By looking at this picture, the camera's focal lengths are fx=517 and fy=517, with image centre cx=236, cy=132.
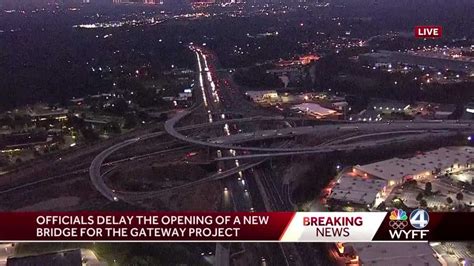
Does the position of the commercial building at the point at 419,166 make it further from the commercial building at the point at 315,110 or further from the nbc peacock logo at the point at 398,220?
the nbc peacock logo at the point at 398,220

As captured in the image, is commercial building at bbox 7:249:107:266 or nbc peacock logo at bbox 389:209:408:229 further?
commercial building at bbox 7:249:107:266

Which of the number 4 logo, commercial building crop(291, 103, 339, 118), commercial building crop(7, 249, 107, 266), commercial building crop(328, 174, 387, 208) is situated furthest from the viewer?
commercial building crop(291, 103, 339, 118)

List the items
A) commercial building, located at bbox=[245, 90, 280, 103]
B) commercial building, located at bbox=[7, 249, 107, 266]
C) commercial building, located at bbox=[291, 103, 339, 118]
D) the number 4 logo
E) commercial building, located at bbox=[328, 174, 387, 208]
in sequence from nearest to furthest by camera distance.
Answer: the number 4 logo
commercial building, located at bbox=[7, 249, 107, 266]
commercial building, located at bbox=[328, 174, 387, 208]
commercial building, located at bbox=[291, 103, 339, 118]
commercial building, located at bbox=[245, 90, 280, 103]

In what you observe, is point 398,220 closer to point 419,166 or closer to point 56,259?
point 56,259

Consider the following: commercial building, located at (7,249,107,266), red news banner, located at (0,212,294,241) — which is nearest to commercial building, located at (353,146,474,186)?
commercial building, located at (7,249,107,266)

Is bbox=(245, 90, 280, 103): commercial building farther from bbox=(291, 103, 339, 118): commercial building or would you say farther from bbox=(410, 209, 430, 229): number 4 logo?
bbox=(410, 209, 430, 229): number 4 logo

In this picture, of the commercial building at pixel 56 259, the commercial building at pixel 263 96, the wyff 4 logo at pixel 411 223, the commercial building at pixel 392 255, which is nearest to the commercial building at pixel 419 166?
the commercial building at pixel 392 255

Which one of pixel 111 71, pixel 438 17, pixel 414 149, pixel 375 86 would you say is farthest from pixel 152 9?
pixel 414 149
